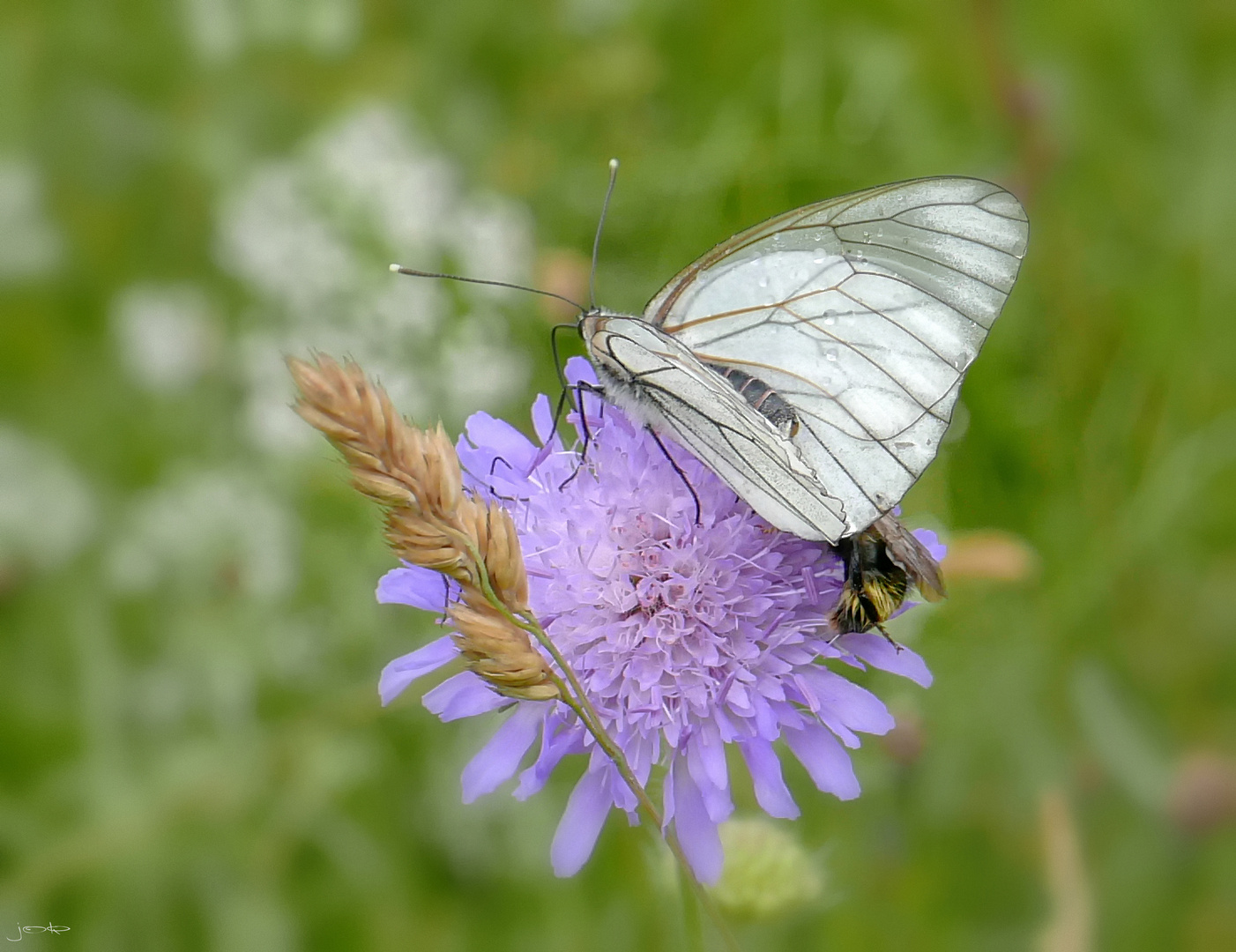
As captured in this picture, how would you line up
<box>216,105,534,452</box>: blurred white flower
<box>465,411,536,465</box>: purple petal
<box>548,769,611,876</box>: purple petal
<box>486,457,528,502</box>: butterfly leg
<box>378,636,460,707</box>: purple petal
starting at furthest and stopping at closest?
<box>216,105,534,452</box>: blurred white flower, <box>465,411,536,465</box>: purple petal, <box>486,457,528,502</box>: butterfly leg, <box>378,636,460,707</box>: purple petal, <box>548,769,611,876</box>: purple petal

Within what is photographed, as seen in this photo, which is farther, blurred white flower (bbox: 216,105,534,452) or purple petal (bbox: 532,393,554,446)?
blurred white flower (bbox: 216,105,534,452)

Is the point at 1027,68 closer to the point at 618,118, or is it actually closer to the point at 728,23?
the point at 728,23

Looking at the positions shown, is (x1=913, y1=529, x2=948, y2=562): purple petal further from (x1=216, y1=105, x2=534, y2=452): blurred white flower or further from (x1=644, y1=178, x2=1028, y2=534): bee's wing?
(x1=216, y1=105, x2=534, y2=452): blurred white flower

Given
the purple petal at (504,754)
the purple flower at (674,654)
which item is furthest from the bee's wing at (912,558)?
the purple petal at (504,754)

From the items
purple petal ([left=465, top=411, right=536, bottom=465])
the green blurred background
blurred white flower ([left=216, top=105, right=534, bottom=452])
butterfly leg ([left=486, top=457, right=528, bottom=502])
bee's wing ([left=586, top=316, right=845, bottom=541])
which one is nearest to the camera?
bee's wing ([left=586, top=316, right=845, bottom=541])

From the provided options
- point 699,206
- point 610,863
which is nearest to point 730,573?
point 610,863

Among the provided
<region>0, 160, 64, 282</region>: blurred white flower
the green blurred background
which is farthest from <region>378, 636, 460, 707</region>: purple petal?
<region>0, 160, 64, 282</region>: blurred white flower
